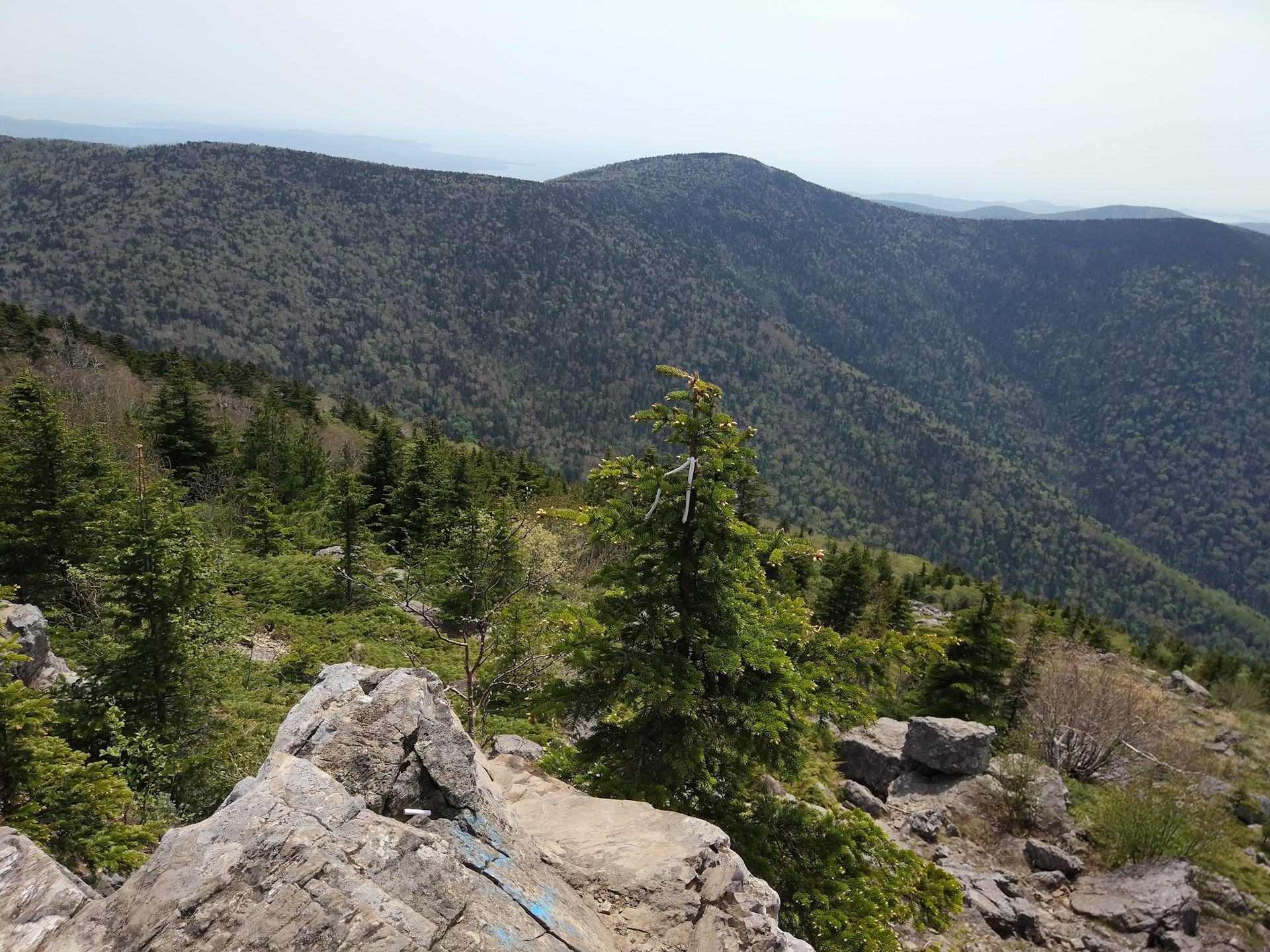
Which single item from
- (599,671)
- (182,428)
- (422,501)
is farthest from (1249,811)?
(182,428)

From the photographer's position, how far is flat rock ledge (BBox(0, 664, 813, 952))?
328 cm

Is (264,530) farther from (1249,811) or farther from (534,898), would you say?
(1249,811)

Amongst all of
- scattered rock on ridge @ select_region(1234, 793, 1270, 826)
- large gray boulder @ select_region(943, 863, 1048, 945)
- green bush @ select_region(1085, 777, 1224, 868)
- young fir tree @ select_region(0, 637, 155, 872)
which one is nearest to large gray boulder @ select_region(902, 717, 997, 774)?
green bush @ select_region(1085, 777, 1224, 868)

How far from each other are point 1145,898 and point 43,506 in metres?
25.4

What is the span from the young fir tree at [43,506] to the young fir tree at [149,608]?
664 centimetres

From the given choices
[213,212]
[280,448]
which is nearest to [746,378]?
[213,212]

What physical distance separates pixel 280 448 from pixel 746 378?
171m

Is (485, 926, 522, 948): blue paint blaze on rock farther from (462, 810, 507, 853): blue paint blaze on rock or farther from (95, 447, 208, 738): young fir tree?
(95, 447, 208, 738): young fir tree

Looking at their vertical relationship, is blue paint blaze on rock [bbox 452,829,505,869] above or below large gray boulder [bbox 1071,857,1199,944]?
above

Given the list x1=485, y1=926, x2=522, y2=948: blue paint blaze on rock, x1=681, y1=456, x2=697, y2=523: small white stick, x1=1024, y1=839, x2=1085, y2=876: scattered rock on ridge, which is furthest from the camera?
x1=1024, y1=839, x2=1085, y2=876: scattered rock on ridge

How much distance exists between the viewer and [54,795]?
246 inches

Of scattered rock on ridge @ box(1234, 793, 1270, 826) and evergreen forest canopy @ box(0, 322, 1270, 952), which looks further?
scattered rock on ridge @ box(1234, 793, 1270, 826)

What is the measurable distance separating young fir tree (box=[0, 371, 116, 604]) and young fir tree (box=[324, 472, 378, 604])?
8186 millimetres

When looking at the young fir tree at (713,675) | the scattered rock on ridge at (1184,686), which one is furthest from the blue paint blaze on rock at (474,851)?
the scattered rock on ridge at (1184,686)
